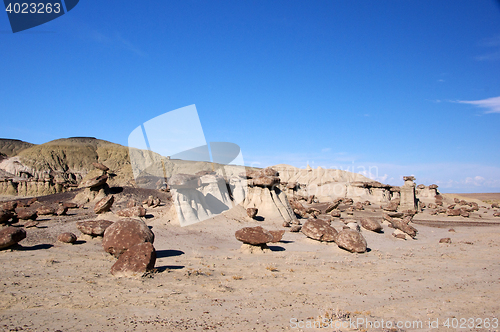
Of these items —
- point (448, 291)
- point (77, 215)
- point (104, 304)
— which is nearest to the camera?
point (104, 304)

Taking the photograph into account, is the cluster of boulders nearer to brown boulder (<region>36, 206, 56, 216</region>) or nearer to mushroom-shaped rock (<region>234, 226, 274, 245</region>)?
mushroom-shaped rock (<region>234, 226, 274, 245</region>)

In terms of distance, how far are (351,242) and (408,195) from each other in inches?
801

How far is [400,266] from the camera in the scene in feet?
29.0

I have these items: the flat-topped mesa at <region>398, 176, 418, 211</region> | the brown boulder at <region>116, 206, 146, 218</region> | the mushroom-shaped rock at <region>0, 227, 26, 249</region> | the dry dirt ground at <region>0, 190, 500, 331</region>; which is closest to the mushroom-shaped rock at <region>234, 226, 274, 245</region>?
the dry dirt ground at <region>0, 190, 500, 331</region>

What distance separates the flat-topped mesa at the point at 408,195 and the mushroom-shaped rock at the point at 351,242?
63.2 feet

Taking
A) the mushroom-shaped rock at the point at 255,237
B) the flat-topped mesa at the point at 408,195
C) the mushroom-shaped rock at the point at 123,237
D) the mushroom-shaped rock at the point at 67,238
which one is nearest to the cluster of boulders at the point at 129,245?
the mushroom-shaped rock at the point at 123,237

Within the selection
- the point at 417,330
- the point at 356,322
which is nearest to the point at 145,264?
the point at 356,322

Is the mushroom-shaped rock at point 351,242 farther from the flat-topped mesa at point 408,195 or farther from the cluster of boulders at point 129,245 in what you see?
the flat-topped mesa at point 408,195

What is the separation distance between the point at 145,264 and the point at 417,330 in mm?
5406

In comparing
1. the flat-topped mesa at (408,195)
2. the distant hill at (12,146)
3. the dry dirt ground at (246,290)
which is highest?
the distant hill at (12,146)

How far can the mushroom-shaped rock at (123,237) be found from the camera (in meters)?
8.01

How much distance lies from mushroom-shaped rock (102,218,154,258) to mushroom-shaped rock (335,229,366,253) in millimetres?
6735

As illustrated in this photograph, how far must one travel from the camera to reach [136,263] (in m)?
6.79

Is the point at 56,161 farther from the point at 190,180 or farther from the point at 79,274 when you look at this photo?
the point at 79,274
